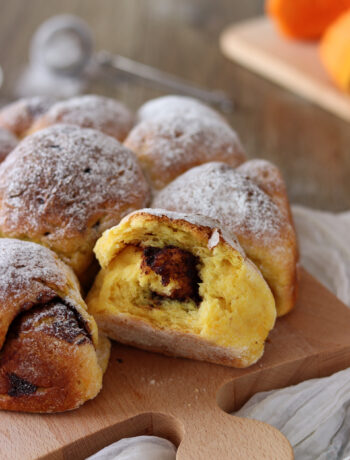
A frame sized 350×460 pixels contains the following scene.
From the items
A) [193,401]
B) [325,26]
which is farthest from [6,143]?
[325,26]

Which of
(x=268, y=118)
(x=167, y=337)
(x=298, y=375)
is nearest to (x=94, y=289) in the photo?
(x=167, y=337)

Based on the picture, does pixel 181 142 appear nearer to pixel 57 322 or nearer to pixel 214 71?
pixel 57 322

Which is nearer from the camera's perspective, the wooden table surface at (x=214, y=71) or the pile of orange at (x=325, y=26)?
the wooden table surface at (x=214, y=71)

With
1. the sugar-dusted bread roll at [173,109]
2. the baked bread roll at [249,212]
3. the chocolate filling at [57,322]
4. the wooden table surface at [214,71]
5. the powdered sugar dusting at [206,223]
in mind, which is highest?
the powdered sugar dusting at [206,223]

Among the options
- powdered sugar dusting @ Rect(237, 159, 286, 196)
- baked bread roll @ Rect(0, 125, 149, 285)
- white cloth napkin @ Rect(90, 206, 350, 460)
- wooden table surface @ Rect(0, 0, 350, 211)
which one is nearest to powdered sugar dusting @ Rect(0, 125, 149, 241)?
baked bread roll @ Rect(0, 125, 149, 285)

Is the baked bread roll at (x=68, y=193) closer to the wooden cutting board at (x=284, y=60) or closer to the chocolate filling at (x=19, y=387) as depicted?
the chocolate filling at (x=19, y=387)

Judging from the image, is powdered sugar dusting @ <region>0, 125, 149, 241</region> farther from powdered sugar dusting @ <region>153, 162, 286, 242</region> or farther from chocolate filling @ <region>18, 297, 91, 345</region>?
chocolate filling @ <region>18, 297, 91, 345</region>

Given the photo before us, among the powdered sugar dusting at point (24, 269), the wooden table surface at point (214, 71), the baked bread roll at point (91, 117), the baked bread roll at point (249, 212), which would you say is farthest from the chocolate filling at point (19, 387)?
the wooden table surface at point (214, 71)
